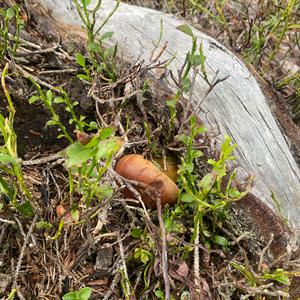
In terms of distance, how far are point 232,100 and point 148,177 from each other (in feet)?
2.58

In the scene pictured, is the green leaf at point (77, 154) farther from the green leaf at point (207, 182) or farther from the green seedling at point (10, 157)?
the green leaf at point (207, 182)

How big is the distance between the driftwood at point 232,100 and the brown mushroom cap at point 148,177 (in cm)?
40

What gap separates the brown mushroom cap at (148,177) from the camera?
1.94m

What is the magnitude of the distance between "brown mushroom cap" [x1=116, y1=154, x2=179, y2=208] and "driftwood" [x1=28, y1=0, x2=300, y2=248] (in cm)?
40

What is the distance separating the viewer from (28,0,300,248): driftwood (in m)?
2.14

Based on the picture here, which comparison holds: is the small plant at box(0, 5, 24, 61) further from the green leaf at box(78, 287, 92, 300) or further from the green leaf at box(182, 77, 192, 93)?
the green leaf at box(78, 287, 92, 300)

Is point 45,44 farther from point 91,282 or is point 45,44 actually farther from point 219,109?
point 91,282

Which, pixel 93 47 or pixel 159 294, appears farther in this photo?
pixel 93 47

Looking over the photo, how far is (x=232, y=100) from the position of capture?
2393mm

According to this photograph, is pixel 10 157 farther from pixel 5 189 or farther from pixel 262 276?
pixel 262 276

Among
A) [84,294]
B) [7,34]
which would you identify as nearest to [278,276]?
[84,294]

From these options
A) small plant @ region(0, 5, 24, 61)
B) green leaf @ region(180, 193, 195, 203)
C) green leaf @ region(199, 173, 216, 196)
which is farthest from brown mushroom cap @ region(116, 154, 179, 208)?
small plant @ region(0, 5, 24, 61)

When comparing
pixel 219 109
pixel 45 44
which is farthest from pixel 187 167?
pixel 45 44

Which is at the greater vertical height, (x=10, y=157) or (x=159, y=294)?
(x=10, y=157)
